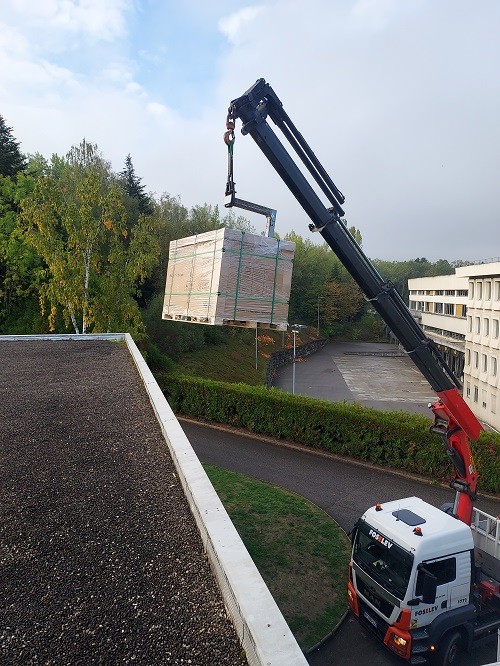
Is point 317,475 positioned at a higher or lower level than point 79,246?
lower

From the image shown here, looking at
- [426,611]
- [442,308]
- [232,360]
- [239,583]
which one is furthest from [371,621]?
[442,308]

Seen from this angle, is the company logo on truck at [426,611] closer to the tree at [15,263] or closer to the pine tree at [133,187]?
the tree at [15,263]

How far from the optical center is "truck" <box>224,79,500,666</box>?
7387mm

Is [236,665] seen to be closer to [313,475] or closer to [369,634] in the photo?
[369,634]

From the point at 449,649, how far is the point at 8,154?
34.5 metres

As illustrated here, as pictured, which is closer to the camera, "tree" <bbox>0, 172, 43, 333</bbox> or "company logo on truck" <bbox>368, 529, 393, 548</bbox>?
"company logo on truck" <bbox>368, 529, 393, 548</bbox>

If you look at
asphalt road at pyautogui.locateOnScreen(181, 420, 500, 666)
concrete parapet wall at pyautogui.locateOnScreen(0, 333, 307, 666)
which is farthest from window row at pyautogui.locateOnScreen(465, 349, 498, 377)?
concrete parapet wall at pyautogui.locateOnScreen(0, 333, 307, 666)

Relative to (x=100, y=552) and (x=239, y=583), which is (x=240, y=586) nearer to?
(x=239, y=583)

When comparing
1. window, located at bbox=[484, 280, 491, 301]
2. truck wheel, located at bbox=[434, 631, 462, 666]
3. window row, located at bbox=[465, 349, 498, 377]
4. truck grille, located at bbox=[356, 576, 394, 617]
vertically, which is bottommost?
truck wheel, located at bbox=[434, 631, 462, 666]

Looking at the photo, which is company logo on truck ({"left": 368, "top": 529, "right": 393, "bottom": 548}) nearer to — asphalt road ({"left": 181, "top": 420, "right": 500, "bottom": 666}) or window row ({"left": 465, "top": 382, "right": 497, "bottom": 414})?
asphalt road ({"left": 181, "top": 420, "right": 500, "bottom": 666})

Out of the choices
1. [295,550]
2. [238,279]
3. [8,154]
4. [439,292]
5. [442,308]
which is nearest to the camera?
[238,279]

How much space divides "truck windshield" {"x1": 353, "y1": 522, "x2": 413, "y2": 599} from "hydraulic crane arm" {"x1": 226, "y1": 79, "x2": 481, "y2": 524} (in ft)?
8.15

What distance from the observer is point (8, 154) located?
103 ft

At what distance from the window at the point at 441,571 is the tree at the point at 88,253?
18.3m
